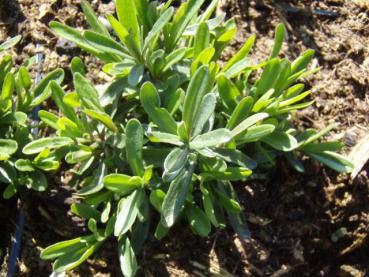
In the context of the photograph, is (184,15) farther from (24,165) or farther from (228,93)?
(24,165)

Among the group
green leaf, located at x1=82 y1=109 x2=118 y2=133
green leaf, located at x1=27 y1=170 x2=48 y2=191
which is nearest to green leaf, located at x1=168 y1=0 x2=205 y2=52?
green leaf, located at x1=82 y1=109 x2=118 y2=133

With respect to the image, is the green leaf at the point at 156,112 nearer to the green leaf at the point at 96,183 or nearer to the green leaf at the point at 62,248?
the green leaf at the point at 96,183

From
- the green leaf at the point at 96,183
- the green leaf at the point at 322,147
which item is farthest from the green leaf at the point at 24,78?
the green leaf at the point at 322,147

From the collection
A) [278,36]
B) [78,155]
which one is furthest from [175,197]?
[278,36]

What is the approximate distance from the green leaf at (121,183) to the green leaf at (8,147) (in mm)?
392

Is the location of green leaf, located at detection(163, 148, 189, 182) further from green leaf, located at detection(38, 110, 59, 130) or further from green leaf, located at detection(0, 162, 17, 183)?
green leaf, located at detection(0, 162, 17, 183)

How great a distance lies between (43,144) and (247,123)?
2.41 ft

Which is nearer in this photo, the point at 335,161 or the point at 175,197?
the point at 175,197

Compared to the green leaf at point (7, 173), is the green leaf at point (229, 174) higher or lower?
higher

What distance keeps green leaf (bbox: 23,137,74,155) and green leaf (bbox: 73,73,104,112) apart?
0.16m

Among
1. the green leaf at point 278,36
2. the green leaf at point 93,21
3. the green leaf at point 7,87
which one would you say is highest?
the green leaf at point 93,21

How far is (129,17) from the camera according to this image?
1.84 meters

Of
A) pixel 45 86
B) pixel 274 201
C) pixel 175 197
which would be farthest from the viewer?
pixel 274 201

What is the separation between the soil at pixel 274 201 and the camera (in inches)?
86.9
